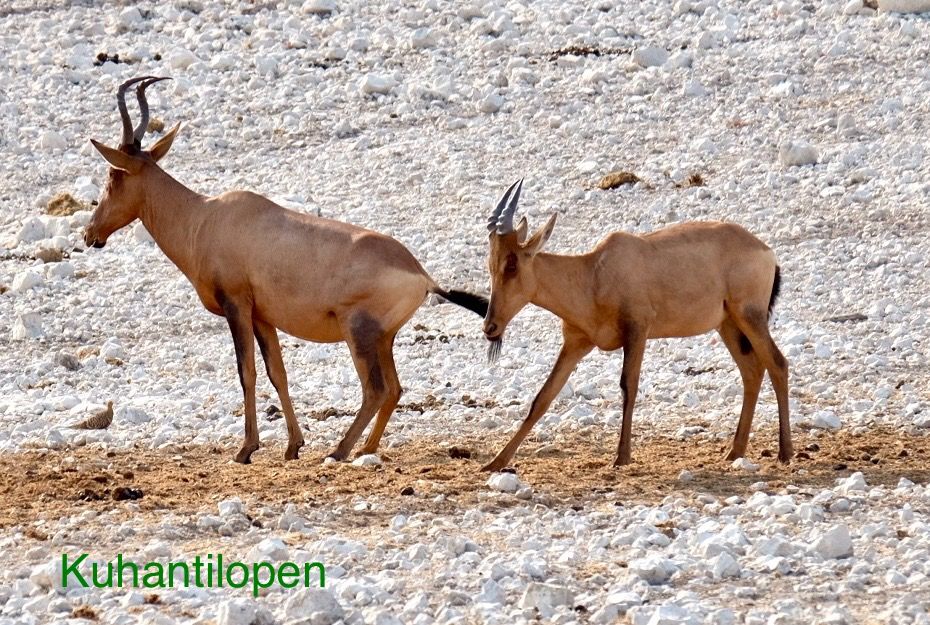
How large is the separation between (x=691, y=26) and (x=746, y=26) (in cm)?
77

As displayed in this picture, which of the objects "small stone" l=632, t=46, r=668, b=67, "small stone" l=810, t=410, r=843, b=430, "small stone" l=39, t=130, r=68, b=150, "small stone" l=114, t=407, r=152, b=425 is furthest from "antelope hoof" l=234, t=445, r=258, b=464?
"small stone" l=632, t=46, r=668, b=67

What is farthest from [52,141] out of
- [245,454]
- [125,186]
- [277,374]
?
[245,454]

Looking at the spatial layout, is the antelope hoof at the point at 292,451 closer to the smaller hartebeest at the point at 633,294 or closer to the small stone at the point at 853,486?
the smaller hartebeest at the point at 633,294

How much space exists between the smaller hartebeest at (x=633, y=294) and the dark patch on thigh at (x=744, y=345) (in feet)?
0.10

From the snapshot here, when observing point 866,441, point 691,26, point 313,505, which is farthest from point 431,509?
point 691,26

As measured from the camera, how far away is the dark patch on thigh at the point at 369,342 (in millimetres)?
12617

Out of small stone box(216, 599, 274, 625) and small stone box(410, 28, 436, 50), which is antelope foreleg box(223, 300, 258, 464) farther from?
small stone box(410, 28, 436, 50)

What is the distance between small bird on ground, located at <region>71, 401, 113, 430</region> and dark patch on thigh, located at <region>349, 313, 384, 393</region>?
2776 millimetres

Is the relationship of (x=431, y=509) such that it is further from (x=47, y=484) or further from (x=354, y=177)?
(x=354, y=177)

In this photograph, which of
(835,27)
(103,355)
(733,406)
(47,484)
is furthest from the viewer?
(835,27)

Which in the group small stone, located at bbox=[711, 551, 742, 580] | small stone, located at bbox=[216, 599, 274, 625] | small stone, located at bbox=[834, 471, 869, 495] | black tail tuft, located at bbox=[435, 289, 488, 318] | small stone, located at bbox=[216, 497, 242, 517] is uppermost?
black tail tuft, located at bbox=[435, 289, 488, 318]

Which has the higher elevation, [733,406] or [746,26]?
[746,26]

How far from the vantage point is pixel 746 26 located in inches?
953

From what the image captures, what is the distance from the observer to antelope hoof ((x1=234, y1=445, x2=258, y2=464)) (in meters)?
12.9
